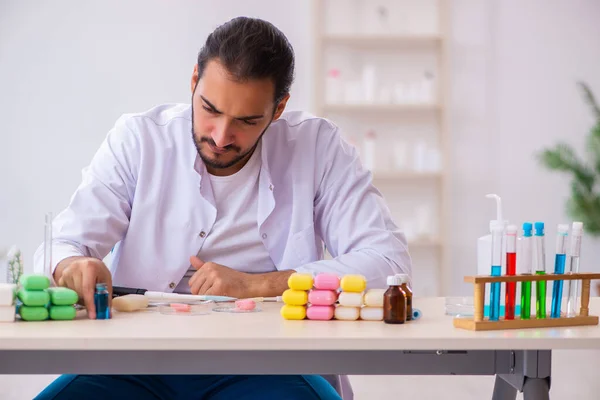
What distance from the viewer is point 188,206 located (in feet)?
6.06

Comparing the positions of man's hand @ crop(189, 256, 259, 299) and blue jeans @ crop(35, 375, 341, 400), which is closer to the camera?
blue jeans @ crop(35, 375, 341, 400)

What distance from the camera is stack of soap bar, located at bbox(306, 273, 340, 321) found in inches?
50.9

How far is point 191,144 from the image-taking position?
1.89 metres

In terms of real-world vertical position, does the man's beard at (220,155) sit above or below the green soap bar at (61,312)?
above

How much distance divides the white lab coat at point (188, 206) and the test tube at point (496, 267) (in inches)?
20.2

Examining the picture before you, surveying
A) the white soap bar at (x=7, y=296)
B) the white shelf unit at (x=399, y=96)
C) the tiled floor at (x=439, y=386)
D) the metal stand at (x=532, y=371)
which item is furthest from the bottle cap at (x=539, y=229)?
the white shelf unit at (x=399, y=96)

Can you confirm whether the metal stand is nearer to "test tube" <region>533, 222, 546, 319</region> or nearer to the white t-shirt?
"test tube" <region>533, 222, 546, 319</region>

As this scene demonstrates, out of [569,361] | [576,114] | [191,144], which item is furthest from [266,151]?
[576,114]

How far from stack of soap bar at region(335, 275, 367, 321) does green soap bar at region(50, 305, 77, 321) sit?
428 millimetres

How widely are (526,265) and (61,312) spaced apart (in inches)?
29.1

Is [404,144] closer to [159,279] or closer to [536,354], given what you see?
[159,279]

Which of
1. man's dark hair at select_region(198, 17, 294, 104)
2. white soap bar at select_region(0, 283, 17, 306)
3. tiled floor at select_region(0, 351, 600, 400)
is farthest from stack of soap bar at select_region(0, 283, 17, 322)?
tiled floor at select_region(0, 351, 600, 400)

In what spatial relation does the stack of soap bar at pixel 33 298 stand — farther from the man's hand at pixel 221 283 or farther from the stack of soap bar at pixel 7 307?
the man's hand at pixel 221 283

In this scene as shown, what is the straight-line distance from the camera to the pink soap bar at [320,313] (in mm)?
1293
